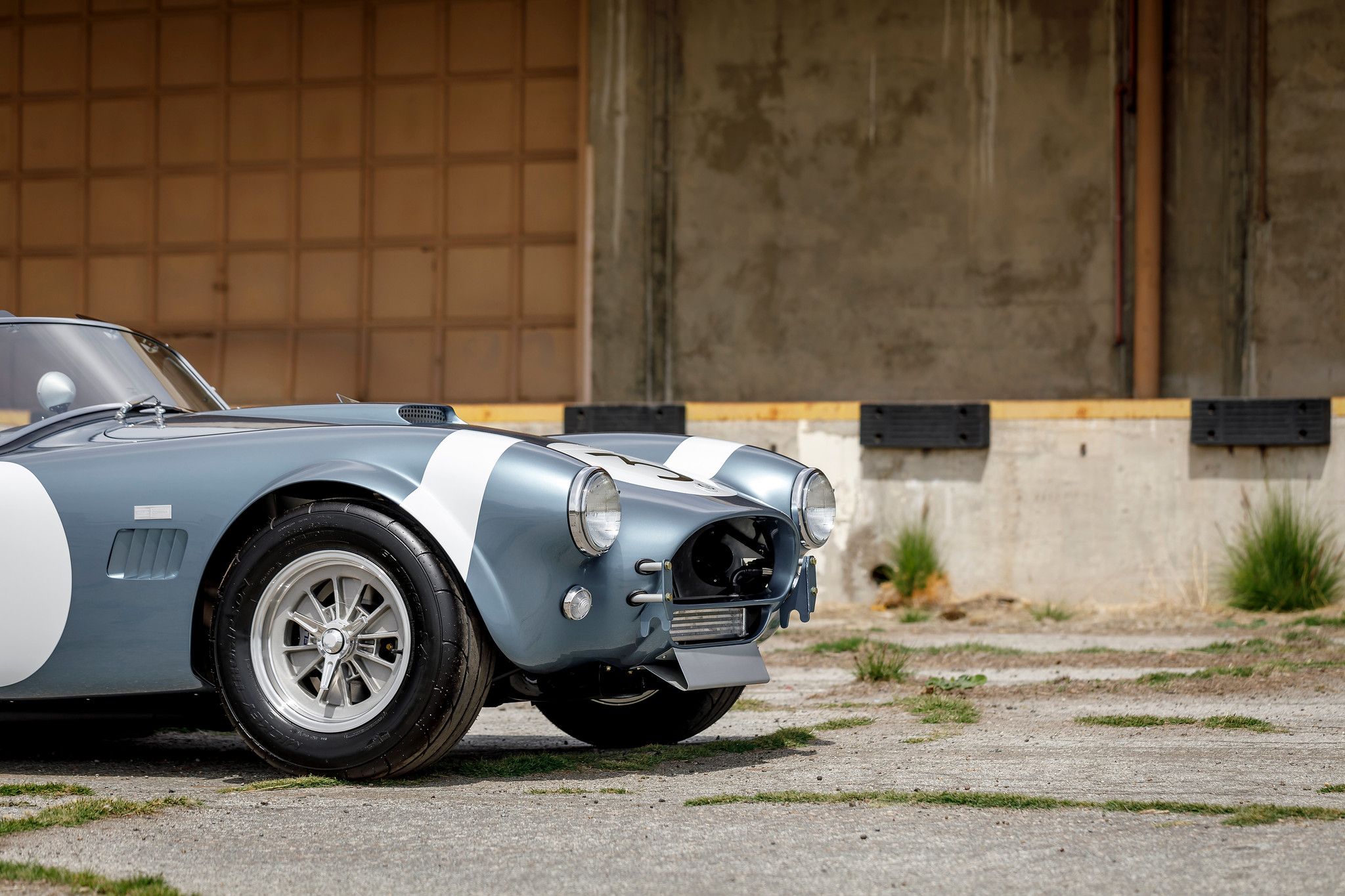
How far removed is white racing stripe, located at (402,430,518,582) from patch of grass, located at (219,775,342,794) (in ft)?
2.01

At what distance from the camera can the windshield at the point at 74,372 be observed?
4820 millimetres

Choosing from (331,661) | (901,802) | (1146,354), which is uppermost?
(1146,354)

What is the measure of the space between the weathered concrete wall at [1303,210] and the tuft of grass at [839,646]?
17.2ft

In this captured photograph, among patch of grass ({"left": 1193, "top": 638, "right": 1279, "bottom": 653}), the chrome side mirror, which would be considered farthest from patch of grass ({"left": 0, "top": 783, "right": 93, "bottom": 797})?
patch of grass ({"left": 1193, "top": 638, "right": 1279, "bottom": 653})

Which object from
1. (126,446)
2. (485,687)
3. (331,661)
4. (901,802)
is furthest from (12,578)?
(901,802)

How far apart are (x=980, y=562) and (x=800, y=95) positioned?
435cm

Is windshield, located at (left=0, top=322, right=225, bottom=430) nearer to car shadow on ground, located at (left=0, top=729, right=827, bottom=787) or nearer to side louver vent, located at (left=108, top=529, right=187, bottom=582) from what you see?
side louver vent, located at (left=108, top=529, right=187, bottom=582)

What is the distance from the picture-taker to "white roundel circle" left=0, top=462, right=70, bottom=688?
4.26m

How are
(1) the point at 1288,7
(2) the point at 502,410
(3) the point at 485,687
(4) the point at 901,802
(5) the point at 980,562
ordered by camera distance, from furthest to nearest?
1. (1) the point at 1288,7
2. (2) the point at 502,410
3. (5) the point at 980,562
4. (3) the point at 485,687
5. (4) the point at 901,802

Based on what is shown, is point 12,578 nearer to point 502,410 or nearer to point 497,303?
point 502,410

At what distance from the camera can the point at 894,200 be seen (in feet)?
39.9

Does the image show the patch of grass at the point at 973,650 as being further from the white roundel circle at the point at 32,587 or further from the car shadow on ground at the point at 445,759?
the white roundel circle at the point at 32,587

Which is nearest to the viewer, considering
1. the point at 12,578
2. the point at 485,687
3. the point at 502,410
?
the point at 485,687

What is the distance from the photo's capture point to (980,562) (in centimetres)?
982
